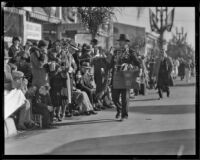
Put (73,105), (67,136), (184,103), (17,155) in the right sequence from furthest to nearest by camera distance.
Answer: (184,103), (73,105), (67,136), (17,155)

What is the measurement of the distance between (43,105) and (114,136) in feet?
5.56

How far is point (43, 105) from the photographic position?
8.98 meters

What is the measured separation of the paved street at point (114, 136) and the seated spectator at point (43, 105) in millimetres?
299

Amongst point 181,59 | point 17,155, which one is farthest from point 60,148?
point 181,59

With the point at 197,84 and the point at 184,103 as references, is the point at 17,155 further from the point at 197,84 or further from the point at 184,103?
the point at 184,103

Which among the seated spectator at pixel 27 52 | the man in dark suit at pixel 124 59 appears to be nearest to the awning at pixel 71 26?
the seated spectator at pixel 27 52

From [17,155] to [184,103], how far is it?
740 centimetres

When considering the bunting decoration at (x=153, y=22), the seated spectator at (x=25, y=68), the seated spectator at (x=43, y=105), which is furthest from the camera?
the seated spectator at (x=25, y=68)

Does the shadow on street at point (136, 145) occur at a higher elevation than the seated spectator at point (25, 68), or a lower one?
lower

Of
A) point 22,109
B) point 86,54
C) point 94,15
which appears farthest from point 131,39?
point 22,109

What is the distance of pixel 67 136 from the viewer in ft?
26.7

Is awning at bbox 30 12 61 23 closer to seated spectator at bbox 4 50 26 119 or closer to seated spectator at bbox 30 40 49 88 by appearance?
seated spectator at bbox 30 40 49 88

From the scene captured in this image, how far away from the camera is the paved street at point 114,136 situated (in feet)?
23.2

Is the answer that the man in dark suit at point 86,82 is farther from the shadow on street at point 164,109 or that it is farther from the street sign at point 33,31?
the street sign at point 33,31
